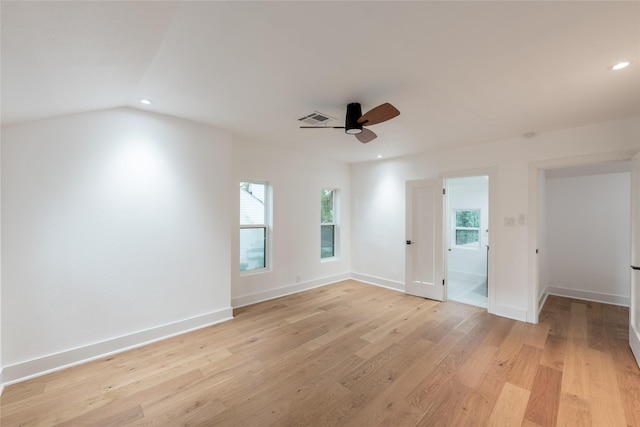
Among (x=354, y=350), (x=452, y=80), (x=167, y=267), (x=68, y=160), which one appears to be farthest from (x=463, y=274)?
(x=68, y=160)

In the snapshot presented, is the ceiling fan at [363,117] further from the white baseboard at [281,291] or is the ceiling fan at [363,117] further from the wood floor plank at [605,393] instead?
the white baseboard at [281,291]

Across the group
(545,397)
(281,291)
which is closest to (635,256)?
(545,397)

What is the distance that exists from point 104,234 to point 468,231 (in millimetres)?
7118

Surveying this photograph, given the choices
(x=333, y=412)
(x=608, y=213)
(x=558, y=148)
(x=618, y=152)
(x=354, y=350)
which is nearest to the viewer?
(x=333, y=412)

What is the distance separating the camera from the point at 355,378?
2332 millimetres

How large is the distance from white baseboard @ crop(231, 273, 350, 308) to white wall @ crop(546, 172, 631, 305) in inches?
163

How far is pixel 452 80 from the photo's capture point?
2.17 meters

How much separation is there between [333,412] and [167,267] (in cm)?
237

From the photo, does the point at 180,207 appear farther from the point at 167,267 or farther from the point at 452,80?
the point at 452,80

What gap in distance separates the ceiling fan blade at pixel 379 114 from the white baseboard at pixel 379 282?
140 inches

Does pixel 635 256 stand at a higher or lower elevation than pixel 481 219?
lower

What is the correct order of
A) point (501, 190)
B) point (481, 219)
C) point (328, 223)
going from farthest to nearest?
point (481, 219)
point (328, 223)
point (501, 190)

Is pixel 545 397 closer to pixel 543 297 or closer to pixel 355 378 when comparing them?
pixel 355 378

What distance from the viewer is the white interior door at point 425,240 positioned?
4.45m
